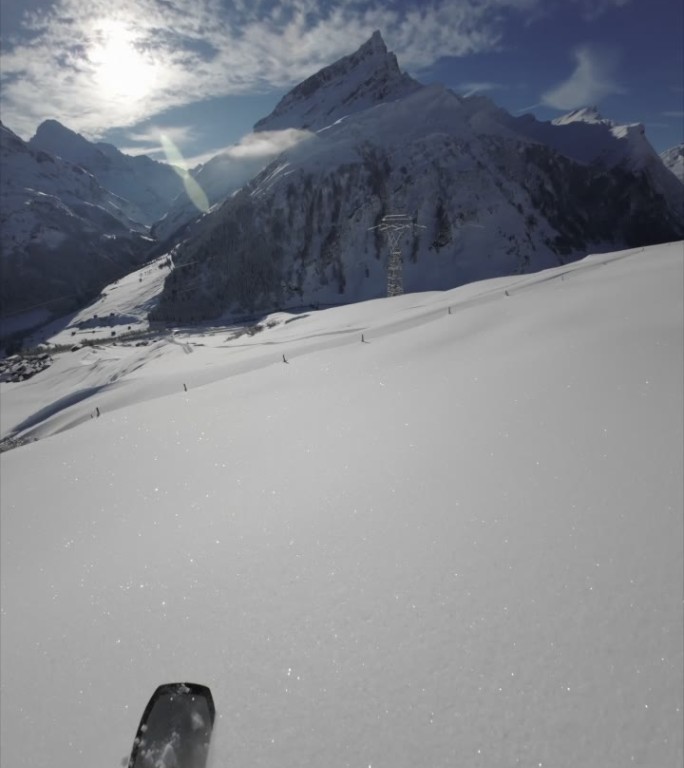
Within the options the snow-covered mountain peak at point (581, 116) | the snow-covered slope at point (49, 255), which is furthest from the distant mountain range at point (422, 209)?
the snow-covered slope at point (49, 255)

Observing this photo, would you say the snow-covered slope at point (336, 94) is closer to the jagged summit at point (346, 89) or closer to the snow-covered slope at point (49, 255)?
the jagged summit at point (346, 89)

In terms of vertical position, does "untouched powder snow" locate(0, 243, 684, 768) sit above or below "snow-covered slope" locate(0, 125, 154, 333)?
below

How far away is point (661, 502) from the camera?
3463mm

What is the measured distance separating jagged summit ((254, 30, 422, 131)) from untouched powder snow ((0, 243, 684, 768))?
172344mm

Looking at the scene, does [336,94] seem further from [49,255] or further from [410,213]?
[49,255]

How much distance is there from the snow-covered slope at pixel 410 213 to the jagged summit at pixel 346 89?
4179 cm

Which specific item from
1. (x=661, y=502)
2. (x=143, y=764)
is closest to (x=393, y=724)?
(x=143, y=764)

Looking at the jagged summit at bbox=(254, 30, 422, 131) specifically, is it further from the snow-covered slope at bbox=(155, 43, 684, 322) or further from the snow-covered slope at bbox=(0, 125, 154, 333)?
the snow-covered slope at bbox=(0, 125, 154, 333)

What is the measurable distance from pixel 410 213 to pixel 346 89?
350ft

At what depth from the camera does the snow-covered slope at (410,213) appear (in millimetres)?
92500

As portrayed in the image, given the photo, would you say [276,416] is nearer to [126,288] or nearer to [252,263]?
[252,263]

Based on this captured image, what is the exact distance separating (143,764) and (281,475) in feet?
9.69

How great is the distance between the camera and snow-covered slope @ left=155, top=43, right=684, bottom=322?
92.5m

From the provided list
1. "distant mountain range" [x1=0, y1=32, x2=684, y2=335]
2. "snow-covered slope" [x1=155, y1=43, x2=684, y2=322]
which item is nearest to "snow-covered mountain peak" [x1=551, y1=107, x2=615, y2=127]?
"distant mountain range" [x1=0, y1=32, x2=684, y2=335]
